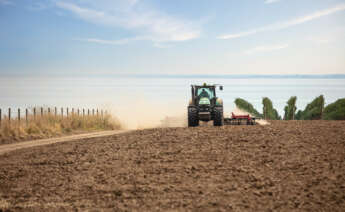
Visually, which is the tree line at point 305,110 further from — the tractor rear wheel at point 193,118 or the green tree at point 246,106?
the tractor rear wheel at point 193,118

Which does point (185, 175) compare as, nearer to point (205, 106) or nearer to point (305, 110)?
point (205, 106)

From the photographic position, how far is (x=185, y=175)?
874 centimetres

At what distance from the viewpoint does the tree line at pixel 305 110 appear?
2675 cm

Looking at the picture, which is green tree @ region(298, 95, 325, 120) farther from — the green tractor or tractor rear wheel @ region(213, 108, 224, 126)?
tractor rear wheel @ region(213, 108, 224, 126)

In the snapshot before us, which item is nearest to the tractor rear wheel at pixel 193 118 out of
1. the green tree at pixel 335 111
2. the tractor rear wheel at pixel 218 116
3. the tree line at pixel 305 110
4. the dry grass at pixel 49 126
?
the tractor rear wheel at pixel 218 116

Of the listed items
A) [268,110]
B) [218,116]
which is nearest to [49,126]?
[218,116]

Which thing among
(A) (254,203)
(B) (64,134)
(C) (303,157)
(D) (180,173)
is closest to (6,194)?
(D) (180,173)

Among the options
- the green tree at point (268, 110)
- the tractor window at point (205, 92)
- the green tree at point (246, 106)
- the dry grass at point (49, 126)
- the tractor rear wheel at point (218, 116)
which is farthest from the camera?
the green tree at point (246, 106)

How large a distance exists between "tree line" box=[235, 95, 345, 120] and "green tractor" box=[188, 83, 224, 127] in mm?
10111

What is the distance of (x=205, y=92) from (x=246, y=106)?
10.5 m

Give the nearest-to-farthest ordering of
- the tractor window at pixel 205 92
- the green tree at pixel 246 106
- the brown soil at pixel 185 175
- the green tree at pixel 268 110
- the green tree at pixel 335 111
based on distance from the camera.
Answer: the brown soil at pixel 185 175
the tractor window at pixel 205 92
the green tree at pixel 335 111
the green tree at pixel 268 110
the green tree at pixel 246 106

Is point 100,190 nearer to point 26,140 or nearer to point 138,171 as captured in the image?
point 138,171

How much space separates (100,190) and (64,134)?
14.5m

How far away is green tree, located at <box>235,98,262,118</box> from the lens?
99.5ft
